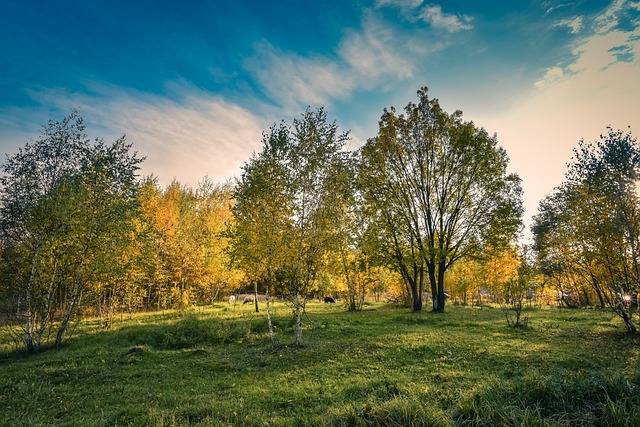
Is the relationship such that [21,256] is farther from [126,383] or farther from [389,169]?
[389,169]

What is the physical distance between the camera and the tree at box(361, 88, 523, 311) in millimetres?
26250

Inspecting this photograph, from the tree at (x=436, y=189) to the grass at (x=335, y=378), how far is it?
30.2 feet

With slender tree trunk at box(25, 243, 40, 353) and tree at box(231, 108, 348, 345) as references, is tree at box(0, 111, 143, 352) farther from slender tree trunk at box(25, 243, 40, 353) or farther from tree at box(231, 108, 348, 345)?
tree at box(231, 108, 348, 345)

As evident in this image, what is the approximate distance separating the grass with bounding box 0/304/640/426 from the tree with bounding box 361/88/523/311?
922 cm

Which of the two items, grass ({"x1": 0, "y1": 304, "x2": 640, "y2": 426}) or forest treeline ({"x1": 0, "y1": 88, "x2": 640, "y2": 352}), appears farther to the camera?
forest treeline ({"x1": 0, "y1": 88, "x2": 640, "y2": 352})

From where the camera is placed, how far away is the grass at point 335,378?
6047mm

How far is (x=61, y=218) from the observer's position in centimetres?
1694

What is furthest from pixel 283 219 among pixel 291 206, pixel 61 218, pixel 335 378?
pixel 61 218

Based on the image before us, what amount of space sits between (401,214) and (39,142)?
26.7m

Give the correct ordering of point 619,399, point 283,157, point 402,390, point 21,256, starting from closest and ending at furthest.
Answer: point 619,399
point 402,390
point 283,157
point 21,256

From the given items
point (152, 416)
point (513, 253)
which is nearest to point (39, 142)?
point (152, 416)

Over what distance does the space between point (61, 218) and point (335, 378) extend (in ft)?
57.2

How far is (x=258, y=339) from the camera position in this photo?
1734 centimetres

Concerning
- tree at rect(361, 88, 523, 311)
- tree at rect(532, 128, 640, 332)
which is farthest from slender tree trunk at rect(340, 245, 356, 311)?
tree at rect(532, 128, 640, 332)
